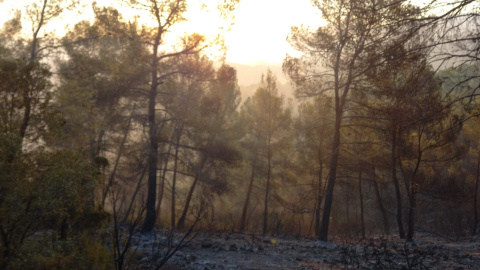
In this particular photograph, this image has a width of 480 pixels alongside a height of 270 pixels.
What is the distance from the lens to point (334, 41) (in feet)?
45.9

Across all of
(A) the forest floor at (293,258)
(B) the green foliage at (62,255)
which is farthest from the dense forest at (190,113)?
(A) the forest floor at (293,258)

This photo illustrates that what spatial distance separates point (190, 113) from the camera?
51.8 ft

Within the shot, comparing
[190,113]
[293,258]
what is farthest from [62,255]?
[190,113]

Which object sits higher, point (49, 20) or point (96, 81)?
point (49, 20)

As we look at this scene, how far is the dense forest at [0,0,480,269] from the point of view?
572cm

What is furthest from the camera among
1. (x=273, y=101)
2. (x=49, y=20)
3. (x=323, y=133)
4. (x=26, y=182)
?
(x=273, y=101)

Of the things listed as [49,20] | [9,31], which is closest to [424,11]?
[49,20]

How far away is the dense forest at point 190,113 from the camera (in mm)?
5719

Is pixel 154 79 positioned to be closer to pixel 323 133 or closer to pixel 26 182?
pixel 26 182

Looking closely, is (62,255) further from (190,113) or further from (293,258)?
(190,113)

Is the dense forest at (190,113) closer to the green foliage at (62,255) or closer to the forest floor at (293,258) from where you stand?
the green foliage at (62,255)

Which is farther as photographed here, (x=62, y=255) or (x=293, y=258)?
(x=293, y=258)

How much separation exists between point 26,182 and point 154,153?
7174mm

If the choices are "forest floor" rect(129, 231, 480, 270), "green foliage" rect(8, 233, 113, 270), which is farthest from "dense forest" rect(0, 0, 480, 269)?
"forest floor" rect(129, 231, 480, 270)
